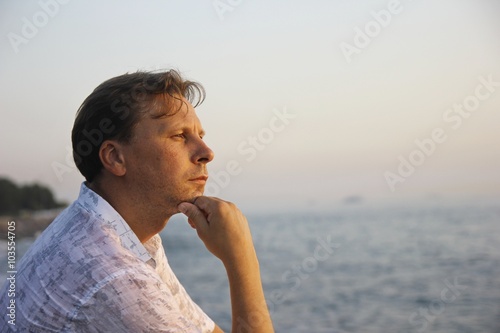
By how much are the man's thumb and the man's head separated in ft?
0.10

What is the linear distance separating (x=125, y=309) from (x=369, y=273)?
16950 millimetres

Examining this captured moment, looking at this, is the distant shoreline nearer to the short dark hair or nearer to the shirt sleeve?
the short dark hair

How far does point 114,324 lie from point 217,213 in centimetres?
60

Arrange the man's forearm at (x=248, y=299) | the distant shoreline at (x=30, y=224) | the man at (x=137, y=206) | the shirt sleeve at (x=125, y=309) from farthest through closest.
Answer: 1. the distant shoreline at (x=30, y=224)
2. the man's forearm at (x=248, y=299)
3. the man at (x=137, y=206)
4. the shirt sleeve at (x=125, y=309)

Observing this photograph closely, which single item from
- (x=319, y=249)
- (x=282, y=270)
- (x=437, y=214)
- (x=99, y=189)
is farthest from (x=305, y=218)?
(x=99, y=189)

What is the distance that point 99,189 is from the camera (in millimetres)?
2252

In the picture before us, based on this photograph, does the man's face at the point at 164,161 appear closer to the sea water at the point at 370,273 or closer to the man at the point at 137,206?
the man at the point at 137,206

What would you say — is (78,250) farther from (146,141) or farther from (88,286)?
(146,141)

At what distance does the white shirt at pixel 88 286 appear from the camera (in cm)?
175

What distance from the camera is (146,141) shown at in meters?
2.22

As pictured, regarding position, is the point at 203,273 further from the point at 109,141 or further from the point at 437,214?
the point at 437,214

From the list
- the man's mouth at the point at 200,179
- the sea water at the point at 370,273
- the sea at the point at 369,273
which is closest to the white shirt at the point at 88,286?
the man's mouth at the point at 200,179

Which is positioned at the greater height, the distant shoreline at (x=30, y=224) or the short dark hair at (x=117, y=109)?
the short dark hair at (x=117, y=109)

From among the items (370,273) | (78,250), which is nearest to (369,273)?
(370,273)
